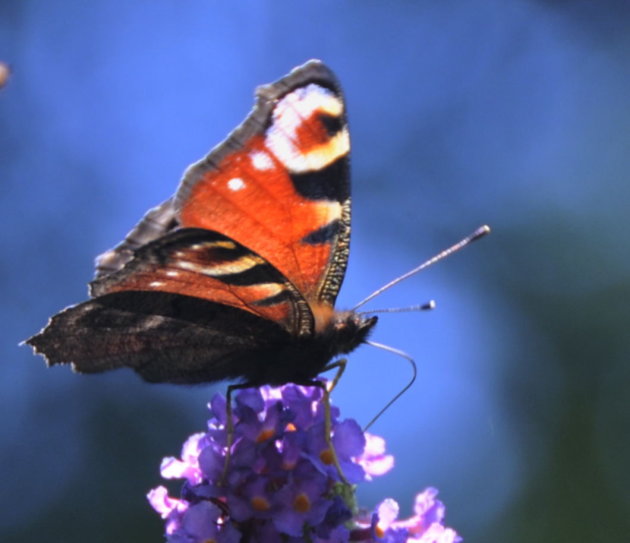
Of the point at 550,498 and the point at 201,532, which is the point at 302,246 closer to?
the point at 201,532

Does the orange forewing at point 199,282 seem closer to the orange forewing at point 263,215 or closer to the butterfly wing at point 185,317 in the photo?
the butterfly wing at point 185,317

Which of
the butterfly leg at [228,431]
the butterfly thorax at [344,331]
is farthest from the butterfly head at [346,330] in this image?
the butterfly leg at [228,431]

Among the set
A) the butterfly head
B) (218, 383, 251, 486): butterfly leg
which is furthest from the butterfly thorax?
(218, 383, 251, 486): butterfly leg

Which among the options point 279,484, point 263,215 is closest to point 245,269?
point 263,215

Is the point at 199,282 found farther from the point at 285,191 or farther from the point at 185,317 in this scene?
the point at 285,191

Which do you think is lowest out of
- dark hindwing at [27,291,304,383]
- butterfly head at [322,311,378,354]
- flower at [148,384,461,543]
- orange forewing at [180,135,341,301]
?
flower at [148,384,461,543]

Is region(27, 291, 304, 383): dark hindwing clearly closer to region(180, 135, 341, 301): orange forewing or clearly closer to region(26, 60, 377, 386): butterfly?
region(26, 60, 377, 386): butterfly

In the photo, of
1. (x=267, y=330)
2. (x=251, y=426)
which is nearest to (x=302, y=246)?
(x=267, y=330)
